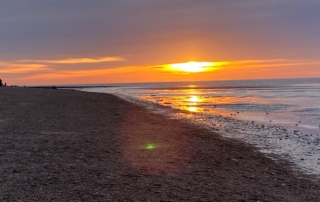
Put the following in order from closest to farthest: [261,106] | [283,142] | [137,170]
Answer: [137,170] < [283,142] < [261,106]

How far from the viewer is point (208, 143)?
544 inches

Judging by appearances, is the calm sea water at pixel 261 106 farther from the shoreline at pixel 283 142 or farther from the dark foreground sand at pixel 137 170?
the dark foreground sand at pixel 137 170

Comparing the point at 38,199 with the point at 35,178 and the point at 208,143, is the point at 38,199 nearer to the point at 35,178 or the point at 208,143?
the point at 35,178

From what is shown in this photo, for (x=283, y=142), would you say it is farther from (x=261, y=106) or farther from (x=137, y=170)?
(x=261, y=106)

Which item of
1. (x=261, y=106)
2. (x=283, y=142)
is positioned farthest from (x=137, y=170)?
(x=261, y=106)

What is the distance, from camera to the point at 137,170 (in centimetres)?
888

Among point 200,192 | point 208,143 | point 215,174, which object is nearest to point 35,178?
point 200,192

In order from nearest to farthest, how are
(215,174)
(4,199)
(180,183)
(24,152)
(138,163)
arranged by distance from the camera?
(4,199)
(180,183)
(215,174)
(138,163)
(24,152)

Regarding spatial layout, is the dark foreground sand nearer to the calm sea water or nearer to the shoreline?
the shoreline


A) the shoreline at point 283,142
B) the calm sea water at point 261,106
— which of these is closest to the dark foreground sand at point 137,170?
the shoreline at point 283,142

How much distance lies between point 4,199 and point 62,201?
1082mm

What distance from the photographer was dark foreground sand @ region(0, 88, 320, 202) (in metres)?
7.10

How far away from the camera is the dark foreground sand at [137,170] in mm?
7098

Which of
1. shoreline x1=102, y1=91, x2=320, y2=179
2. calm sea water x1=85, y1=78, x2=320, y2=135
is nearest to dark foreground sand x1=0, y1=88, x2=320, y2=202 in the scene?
shoreline x1=102, y1=91, x2=320, y2=179
